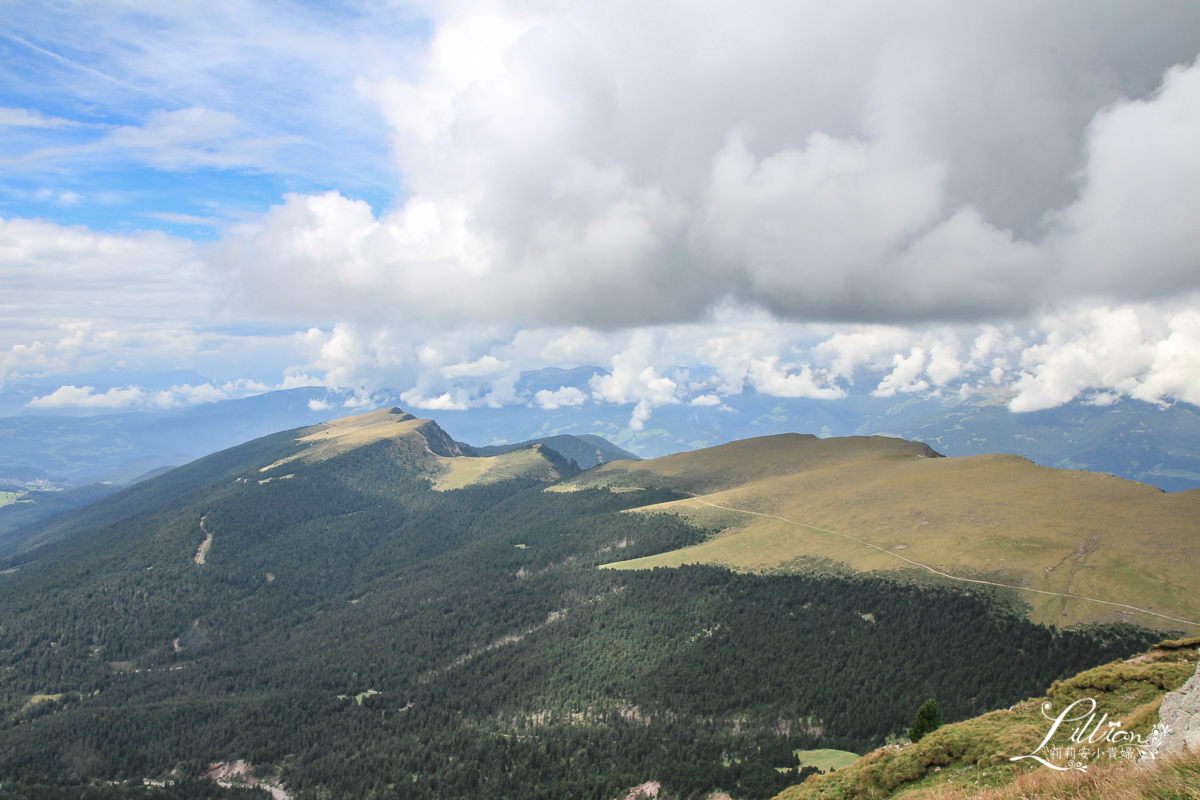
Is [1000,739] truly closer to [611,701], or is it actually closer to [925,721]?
[925,721]

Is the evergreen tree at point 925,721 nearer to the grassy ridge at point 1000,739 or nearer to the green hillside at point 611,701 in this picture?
the grassy ridge at point 1000,739

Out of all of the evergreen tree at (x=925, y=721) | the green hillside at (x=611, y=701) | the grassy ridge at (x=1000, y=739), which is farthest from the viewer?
the green hillside at (x=611, y=701)

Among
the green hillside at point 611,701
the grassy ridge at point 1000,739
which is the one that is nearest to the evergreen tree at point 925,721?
the grassy ridge at point 1000,739

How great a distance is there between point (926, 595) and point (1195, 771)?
6483 inches

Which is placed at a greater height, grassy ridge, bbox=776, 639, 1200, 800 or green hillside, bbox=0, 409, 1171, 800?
grassy ridge, bbox=776, 639, 1200, 800

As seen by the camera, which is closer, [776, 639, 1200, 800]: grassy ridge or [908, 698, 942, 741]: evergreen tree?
[776, 639, 1200, 800]: grassy ridge

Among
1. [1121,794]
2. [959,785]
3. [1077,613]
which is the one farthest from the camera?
[1077,613]

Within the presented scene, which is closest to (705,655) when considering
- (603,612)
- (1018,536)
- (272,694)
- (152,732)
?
(603,612)

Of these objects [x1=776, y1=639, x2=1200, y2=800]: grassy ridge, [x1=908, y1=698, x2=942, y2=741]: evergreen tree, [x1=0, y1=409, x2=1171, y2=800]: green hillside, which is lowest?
[x1=0, y1=409, x2=1171, y2=800]: green hillside

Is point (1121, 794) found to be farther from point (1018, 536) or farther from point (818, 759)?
point (1018, 536)

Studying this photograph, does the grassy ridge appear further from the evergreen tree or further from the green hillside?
the green hillside

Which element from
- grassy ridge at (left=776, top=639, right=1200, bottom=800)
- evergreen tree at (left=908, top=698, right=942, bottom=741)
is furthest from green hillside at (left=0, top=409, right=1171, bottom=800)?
grassy ridge at (left=776, top=639, right=1200, bottom=800)

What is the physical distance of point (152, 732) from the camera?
15250cm

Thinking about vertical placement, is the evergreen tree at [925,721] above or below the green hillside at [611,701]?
above
